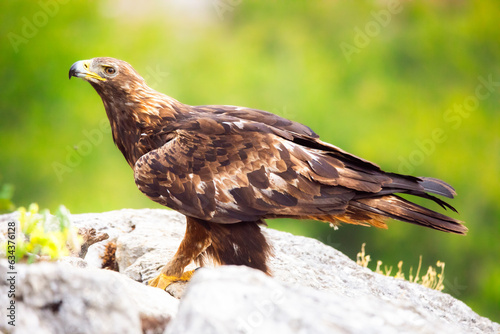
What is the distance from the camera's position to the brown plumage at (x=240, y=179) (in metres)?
3.69

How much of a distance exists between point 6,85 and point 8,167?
1595mm

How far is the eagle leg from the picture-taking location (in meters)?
3.94

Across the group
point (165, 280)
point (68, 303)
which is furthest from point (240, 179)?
point (68, 303)

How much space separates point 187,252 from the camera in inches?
156

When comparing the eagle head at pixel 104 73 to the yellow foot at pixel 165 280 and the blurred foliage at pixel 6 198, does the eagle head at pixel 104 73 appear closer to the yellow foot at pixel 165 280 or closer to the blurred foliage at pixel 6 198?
the yellow foot at pixel 165 280

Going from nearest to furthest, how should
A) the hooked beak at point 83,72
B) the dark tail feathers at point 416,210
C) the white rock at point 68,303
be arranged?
the white rock at point 68,303 → the dark tail feathers at point 416,210 → the hooked beak at point 83,72

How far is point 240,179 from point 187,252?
0.65m

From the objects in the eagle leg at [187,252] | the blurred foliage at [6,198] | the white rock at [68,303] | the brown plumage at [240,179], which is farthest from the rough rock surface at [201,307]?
the eagle leg at [187,252]

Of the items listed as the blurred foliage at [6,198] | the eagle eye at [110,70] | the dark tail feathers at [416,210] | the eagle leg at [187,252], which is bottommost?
the eagle leg at [187,252]

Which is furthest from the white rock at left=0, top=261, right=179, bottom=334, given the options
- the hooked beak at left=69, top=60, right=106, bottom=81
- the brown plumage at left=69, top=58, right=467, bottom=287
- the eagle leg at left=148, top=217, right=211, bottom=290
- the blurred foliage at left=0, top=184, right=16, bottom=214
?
the hooked beak at left=69, top=60, right=106, bottom=81

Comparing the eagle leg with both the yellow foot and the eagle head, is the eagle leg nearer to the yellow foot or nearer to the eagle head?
the yellow foot

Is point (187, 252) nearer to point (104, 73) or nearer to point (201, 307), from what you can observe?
point (104, 73)


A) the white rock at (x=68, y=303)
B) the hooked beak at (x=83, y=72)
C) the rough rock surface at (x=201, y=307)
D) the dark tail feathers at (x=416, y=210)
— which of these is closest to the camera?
the rough rock surface at (x=201, y=307)

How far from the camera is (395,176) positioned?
3.86 metres
